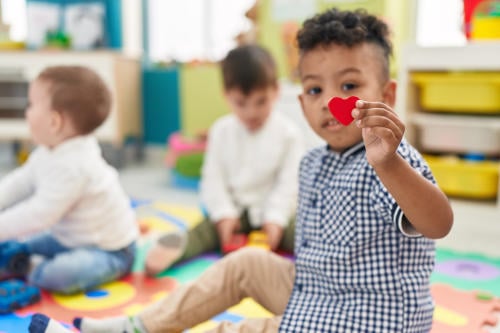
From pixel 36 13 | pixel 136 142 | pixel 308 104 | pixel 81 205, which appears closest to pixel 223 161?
pixel 81 205

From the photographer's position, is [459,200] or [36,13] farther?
[36,13]

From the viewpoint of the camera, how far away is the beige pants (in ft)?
2.64

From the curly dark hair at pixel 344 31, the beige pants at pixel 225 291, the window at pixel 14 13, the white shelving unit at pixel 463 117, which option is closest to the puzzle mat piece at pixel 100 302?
the beige pants at pixel 225 291

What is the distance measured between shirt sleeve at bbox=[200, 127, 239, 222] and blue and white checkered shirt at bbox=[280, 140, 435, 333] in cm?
65

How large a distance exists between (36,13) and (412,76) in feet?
7.61

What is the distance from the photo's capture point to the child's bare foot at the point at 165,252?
1186 mm

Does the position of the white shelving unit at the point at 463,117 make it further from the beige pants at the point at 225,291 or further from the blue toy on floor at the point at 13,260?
the blue toy on floor at the point at 13,260

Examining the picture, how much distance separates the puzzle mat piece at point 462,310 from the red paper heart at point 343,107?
524 millimetres

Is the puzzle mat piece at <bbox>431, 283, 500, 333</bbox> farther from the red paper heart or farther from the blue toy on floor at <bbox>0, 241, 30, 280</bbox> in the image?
the blue toy on floor at <bbox>0, 241, 30, 280</bbox>

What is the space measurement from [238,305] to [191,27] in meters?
2.51

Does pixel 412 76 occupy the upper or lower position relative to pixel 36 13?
lower

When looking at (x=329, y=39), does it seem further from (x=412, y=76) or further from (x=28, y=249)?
(x=412, y=76)

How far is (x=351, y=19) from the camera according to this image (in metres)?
0.75

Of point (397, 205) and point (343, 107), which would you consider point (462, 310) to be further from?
point (343, 107)
